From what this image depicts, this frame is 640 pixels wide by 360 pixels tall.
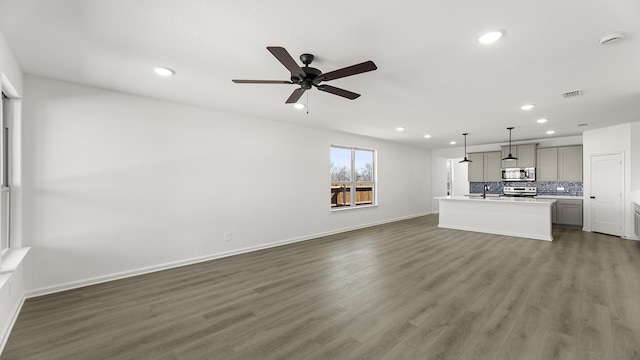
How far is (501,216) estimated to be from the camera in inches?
249

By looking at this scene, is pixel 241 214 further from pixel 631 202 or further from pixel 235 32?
pixel 631 202

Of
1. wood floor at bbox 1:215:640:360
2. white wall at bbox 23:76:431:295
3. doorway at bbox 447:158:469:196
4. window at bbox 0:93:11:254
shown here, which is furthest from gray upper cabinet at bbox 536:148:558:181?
window at bbox 0:93:11:254

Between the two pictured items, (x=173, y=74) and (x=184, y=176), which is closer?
(x=173, y=74)

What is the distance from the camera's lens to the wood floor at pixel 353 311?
81.7 inches

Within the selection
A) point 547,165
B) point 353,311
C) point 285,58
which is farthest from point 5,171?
point 547,165

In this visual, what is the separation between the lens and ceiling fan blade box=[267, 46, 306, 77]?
6.20ft

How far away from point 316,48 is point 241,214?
3.33 meters

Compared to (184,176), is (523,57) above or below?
above

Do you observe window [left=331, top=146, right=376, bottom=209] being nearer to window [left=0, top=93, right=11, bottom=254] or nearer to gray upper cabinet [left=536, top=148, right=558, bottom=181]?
gray upper cabinet [left=536, top=148, right=558, bottom=181]

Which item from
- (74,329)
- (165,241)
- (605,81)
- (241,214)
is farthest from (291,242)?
(605,81)

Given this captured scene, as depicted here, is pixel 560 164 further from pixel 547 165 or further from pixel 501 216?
pixel 501 216

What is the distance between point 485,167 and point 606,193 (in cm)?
293

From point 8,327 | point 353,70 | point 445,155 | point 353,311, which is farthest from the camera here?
point 445,155

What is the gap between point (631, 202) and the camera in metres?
5.68
